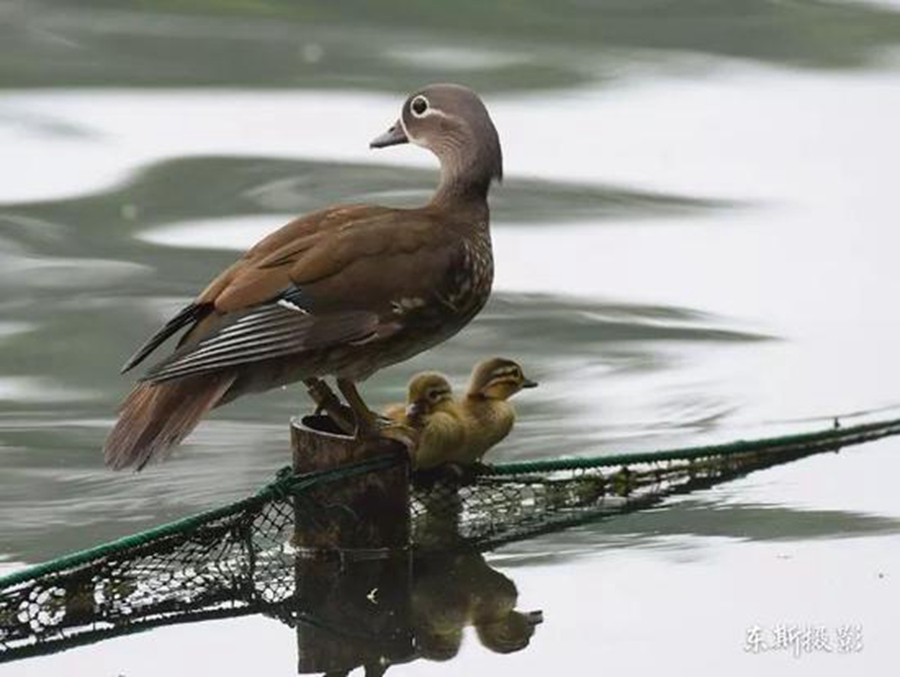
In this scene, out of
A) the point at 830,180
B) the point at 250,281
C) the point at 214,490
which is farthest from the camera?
the point at 830,180

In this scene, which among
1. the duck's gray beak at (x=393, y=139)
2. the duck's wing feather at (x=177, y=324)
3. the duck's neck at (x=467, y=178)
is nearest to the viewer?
the duck's wing feather at (x=177, y=324)

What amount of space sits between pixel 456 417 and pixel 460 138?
79 centimetres

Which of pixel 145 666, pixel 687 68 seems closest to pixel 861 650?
pixel 145 666

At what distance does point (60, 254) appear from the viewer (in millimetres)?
10633

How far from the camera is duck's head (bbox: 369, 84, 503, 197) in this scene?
8.13 meters

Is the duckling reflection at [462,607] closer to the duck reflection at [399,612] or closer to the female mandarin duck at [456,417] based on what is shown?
the duck reflection at [399,612]

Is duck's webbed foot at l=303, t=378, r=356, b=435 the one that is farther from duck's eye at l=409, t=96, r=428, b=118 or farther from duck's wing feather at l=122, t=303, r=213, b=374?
duck's eye at l=409, t=96, r=428, b=118

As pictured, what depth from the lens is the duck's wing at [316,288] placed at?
7.25 metres

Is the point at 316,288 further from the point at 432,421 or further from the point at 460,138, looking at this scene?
the point at 460,138

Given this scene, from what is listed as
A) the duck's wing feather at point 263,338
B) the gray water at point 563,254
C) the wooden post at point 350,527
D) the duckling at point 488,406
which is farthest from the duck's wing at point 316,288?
the gray water at point 563,254

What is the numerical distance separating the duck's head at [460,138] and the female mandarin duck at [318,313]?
13 centimetres

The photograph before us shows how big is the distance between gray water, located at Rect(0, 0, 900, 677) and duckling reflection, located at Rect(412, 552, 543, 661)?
5 centimetres

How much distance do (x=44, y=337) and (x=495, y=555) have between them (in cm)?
252

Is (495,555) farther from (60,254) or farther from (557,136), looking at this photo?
(557,136)
